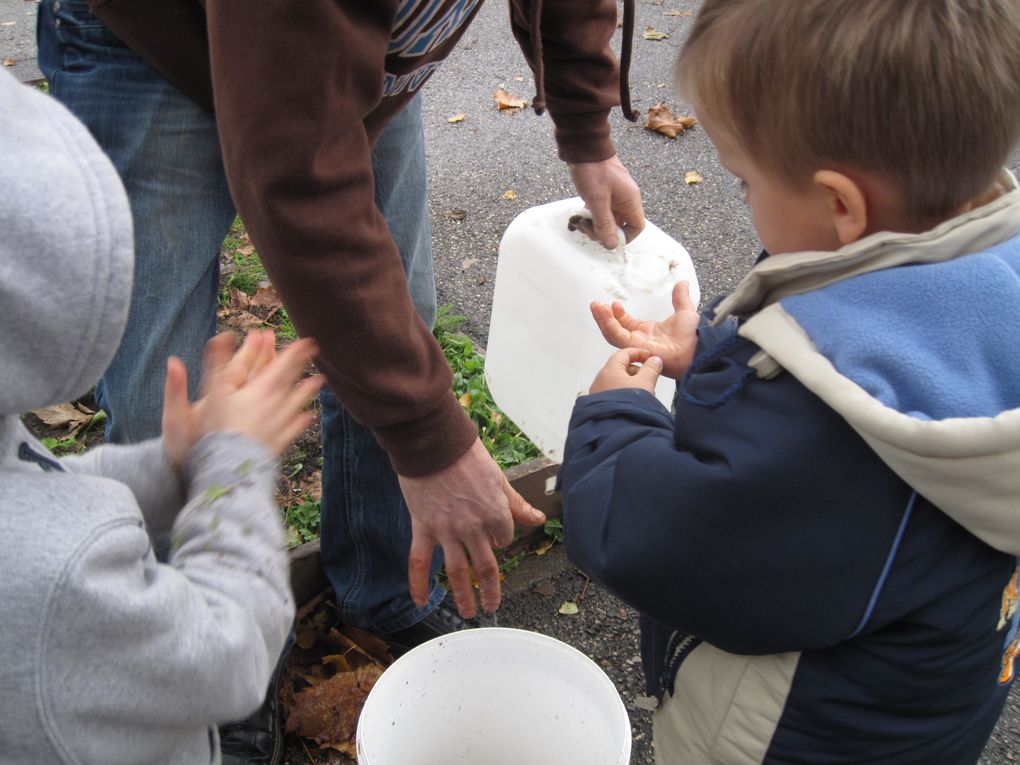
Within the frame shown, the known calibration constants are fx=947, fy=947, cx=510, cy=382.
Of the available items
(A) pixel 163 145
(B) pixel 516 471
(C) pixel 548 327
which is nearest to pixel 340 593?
(B) pixel 516 471

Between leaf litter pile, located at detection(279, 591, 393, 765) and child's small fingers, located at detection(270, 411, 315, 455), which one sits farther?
leaf litter pile, located at detection(279, 591, 393, 765)

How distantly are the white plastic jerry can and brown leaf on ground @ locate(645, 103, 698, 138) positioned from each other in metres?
2.51

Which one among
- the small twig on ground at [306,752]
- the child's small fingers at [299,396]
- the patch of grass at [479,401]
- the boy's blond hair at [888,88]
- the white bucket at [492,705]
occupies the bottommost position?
the small twig on ground at [306,752]

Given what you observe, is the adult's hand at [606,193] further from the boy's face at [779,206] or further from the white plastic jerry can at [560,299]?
the boy's face at [779,206]

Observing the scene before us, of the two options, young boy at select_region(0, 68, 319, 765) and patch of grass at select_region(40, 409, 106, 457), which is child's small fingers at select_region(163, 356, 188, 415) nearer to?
young boy at select_region(0, 68, 319, 765)

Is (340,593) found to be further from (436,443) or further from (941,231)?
(941,231)

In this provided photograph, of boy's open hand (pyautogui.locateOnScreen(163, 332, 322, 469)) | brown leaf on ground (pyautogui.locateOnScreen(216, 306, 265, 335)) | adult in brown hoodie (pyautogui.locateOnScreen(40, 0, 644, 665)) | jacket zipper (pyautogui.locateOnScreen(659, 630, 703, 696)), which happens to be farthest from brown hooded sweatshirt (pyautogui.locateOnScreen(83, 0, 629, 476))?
brown leaf on ground (pyautogui.locateOnScreen(216, 306, 265, 335))

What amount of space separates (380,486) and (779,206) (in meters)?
1.12

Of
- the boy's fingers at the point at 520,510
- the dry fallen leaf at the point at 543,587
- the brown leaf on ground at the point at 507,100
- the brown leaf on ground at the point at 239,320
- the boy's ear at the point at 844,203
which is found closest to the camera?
the boy's ear at the point at 844,203

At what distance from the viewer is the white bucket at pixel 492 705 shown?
4.88 ft

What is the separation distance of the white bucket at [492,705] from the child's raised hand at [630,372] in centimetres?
45

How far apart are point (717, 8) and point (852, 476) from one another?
56 centimetres

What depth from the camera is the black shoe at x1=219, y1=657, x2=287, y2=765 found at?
1.78 metres

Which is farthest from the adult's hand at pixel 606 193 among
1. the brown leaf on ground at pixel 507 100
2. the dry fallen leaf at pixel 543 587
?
the brown leaf on ground at pixel 507 100
